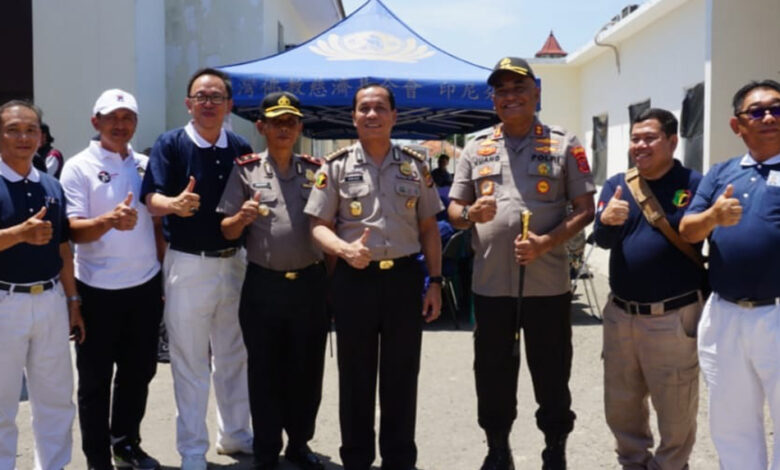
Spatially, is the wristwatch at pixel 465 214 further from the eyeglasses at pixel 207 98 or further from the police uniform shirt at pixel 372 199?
the eyeglasses at pixel 207 98

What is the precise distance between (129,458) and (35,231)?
143 cm

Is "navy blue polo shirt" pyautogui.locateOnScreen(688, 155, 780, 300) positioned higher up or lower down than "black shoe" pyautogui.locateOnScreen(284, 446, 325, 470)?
higher up

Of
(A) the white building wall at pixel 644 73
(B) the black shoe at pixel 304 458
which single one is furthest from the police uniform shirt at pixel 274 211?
(A) the white building wall at pixel 644 73

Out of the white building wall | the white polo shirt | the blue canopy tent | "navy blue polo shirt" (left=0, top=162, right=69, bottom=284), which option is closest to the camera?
"navy blue polo shirt" (left=0, top=162, right=69, bottom=284)

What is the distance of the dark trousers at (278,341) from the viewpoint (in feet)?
12.0

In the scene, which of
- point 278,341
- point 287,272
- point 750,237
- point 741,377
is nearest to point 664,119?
point 750,237

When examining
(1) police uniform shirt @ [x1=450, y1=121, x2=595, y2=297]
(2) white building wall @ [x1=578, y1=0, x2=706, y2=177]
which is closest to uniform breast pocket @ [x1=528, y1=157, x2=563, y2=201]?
(1) police uniform shirt @ [x1=450, y1=121, x2=595, y2=297]

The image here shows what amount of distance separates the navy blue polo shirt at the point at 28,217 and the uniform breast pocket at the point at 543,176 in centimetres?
226

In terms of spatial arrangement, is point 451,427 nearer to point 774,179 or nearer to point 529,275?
point 529,275

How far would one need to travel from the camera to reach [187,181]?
371 cm

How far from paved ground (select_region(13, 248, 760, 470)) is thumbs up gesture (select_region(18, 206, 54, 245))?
1.50m

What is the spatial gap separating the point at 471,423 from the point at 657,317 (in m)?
1.72

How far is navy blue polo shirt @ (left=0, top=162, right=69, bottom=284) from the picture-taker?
3170 mm

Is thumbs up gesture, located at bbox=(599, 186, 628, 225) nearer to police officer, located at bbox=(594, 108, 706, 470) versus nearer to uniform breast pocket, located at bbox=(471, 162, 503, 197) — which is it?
police officer, located at bbox=(594, 108, 706, 470)
